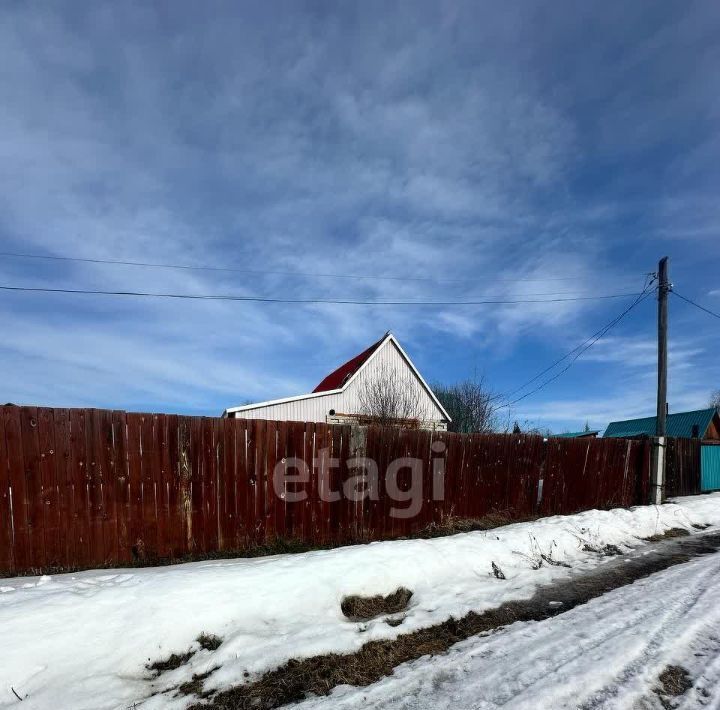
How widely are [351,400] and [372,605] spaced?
14.7 meters

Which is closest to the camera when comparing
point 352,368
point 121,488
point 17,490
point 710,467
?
point 17,490

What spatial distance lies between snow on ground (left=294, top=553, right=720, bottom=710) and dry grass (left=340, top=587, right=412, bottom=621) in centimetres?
104

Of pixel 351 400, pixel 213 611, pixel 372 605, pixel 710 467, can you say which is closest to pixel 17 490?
pixel 213 611

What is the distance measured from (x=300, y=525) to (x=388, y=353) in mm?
14701

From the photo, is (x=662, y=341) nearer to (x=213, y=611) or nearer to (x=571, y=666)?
(x=571, y=666)

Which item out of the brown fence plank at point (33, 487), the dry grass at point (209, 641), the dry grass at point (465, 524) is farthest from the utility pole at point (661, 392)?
the brown fence plank at point (33, 487)

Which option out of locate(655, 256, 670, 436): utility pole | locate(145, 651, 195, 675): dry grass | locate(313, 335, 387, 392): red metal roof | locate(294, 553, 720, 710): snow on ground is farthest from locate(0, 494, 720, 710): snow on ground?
locate(313, 335, 387, 392): red metal roof

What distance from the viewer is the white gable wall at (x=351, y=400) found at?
57.5 feet

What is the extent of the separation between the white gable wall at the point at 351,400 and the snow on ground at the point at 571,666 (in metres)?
13.3

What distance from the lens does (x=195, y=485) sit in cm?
575

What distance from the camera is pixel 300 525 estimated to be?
6.51 metres

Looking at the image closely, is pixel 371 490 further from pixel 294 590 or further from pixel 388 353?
Answer: pixel 388 353

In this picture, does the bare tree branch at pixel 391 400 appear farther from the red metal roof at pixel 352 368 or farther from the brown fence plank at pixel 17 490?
the brown fence plank at pixel 17 490

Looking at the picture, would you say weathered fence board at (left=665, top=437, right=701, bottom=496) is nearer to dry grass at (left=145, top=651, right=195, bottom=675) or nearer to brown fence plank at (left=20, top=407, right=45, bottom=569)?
dry grass at (left=145, top=651, right=195, bottom=675)
